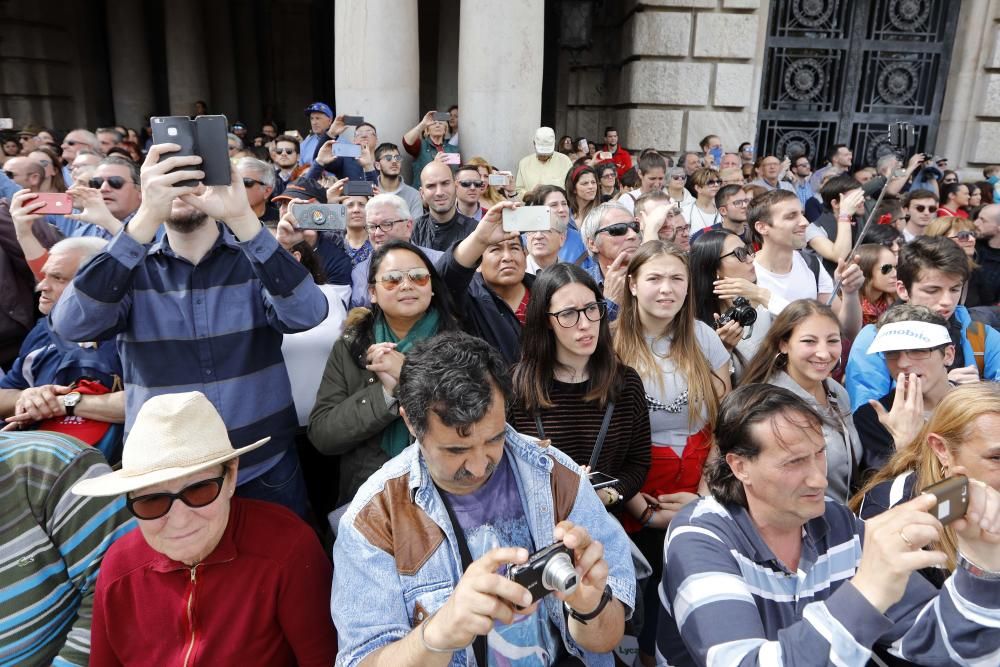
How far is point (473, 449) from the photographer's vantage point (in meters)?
1.79

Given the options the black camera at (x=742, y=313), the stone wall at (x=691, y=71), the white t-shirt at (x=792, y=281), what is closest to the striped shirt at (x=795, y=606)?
the black camera at (x=742, y=313)

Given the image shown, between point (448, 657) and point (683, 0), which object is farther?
point (683, 0)

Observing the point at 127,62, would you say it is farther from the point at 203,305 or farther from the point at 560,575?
the point at 560,575

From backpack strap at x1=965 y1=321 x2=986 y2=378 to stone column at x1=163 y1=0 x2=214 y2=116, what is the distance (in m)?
15.0

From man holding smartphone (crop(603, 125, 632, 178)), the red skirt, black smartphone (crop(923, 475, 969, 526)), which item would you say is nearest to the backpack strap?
the red skirt

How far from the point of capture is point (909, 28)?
1058 centimetres

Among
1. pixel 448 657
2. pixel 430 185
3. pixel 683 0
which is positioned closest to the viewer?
pixel 448 657

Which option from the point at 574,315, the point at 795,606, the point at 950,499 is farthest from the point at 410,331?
the point at 950,499

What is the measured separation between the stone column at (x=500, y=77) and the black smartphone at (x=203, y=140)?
5870 millimetres

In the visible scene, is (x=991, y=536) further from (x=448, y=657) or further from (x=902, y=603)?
(x=448, y=657)

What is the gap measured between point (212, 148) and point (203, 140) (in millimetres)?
39

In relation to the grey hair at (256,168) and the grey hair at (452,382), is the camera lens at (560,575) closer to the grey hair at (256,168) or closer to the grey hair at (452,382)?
the grey hair at (452,382)

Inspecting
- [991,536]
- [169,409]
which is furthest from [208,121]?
[991,536]

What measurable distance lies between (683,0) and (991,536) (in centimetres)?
974
